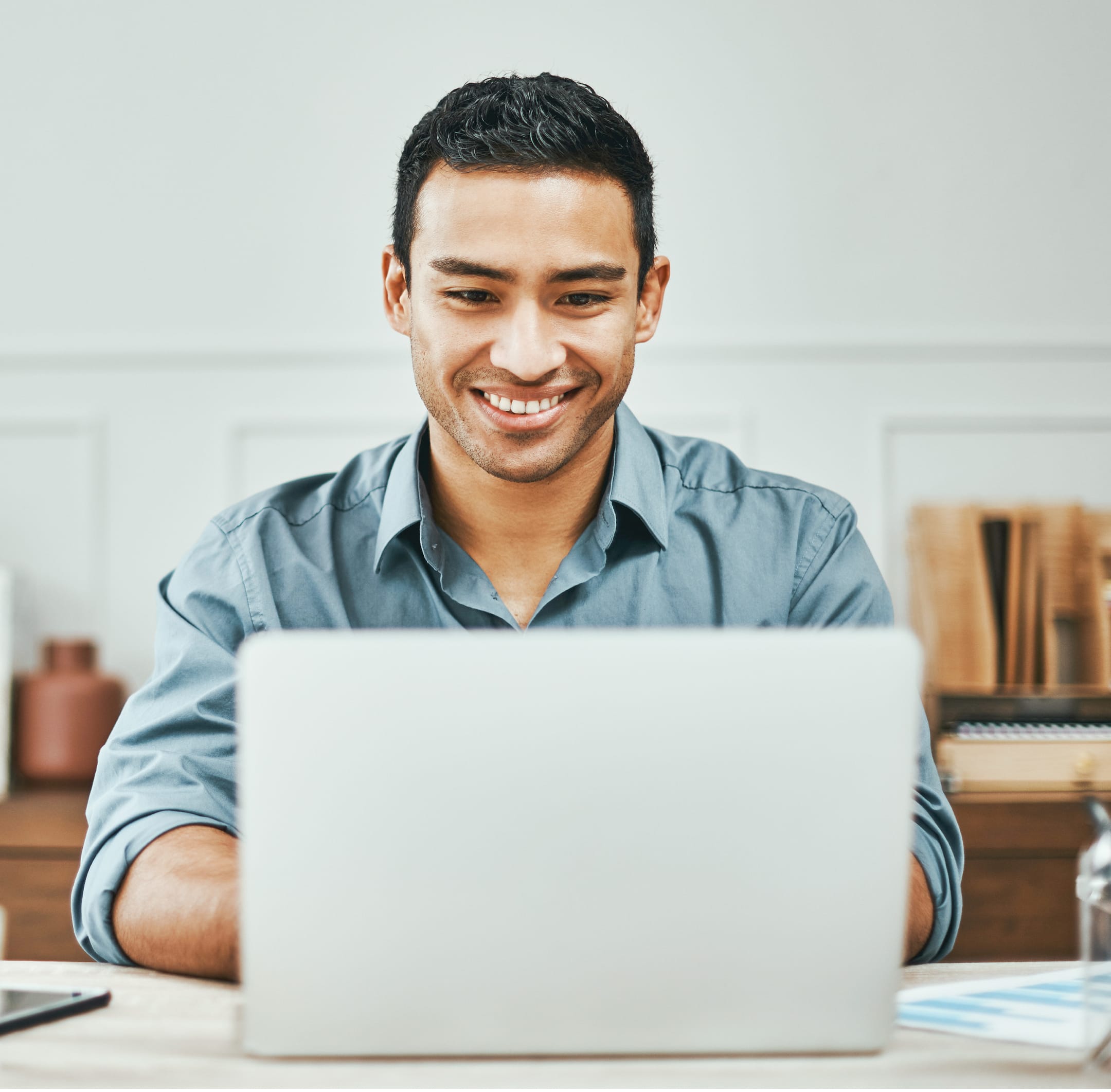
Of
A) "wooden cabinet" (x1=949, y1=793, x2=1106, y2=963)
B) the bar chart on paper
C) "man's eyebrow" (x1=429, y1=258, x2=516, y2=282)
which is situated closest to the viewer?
the bar chart on paper

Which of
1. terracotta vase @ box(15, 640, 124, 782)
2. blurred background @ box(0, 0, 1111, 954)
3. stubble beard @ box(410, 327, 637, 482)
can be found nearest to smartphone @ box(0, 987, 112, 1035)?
stubble beard @ box(410, 327, 637, 482)

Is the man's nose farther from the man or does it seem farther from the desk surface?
the desk surface

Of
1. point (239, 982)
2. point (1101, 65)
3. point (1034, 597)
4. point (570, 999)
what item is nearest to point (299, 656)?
point (570, 999)

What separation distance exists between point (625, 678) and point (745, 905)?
132 mm

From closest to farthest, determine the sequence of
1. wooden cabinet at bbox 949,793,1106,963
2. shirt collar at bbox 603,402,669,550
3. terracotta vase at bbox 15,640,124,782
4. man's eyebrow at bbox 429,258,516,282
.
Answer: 1. man's eyebrow at bbox 429,258,516,282
2. shirt collar at bbox 603,402,669,550
3. wooden cabinet at bbox 949,793,1106,963
4. terracotta vase at bbox 15,640,124,782

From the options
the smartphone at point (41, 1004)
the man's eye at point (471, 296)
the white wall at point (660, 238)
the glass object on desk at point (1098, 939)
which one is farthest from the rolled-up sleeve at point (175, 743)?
the white wall at point (660, 238)

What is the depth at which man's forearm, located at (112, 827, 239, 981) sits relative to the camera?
2.89 ft

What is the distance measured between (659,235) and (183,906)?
1959mm

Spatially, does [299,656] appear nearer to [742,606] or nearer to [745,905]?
[745,905]

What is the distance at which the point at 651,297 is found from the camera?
1.55m

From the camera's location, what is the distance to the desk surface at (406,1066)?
2.08 feet

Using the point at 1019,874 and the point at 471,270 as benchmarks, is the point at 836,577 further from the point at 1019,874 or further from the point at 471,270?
the point at 1019,874

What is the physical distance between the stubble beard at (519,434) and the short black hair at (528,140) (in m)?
0.13

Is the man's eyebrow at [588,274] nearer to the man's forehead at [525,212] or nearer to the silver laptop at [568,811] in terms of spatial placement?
the man's forehead at [525,212]
